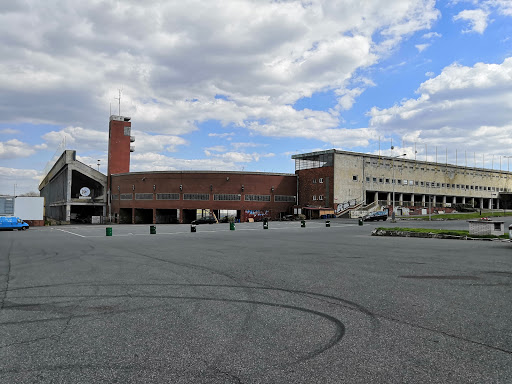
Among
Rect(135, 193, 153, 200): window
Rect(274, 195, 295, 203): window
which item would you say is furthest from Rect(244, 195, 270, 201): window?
Rect(135, 193, 153, 200): window

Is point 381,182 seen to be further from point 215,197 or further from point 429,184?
point 215,197

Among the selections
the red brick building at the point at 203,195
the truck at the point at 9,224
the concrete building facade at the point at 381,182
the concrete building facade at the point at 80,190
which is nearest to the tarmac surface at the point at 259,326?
the truck at the point at 9,224

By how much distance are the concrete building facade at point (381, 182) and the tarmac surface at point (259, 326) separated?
56150 mm

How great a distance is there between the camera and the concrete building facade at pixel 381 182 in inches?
2785

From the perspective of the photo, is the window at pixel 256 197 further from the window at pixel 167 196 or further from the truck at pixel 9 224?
the truck at pixel 9 224

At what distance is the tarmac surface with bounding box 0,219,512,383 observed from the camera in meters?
4.20

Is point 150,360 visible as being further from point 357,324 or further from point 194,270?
point 194,270

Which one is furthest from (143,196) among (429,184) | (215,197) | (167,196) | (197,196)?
(429,184)

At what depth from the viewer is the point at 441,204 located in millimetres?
86562

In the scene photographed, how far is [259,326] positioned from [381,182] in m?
76.5

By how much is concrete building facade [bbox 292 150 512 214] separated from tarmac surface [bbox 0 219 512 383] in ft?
184

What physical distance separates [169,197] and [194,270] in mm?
63219

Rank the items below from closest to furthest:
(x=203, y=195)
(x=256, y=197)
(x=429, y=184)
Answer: (x=203, y=195)
(x=256, y=197)
(x=429, y=184)

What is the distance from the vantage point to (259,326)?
575 cm
